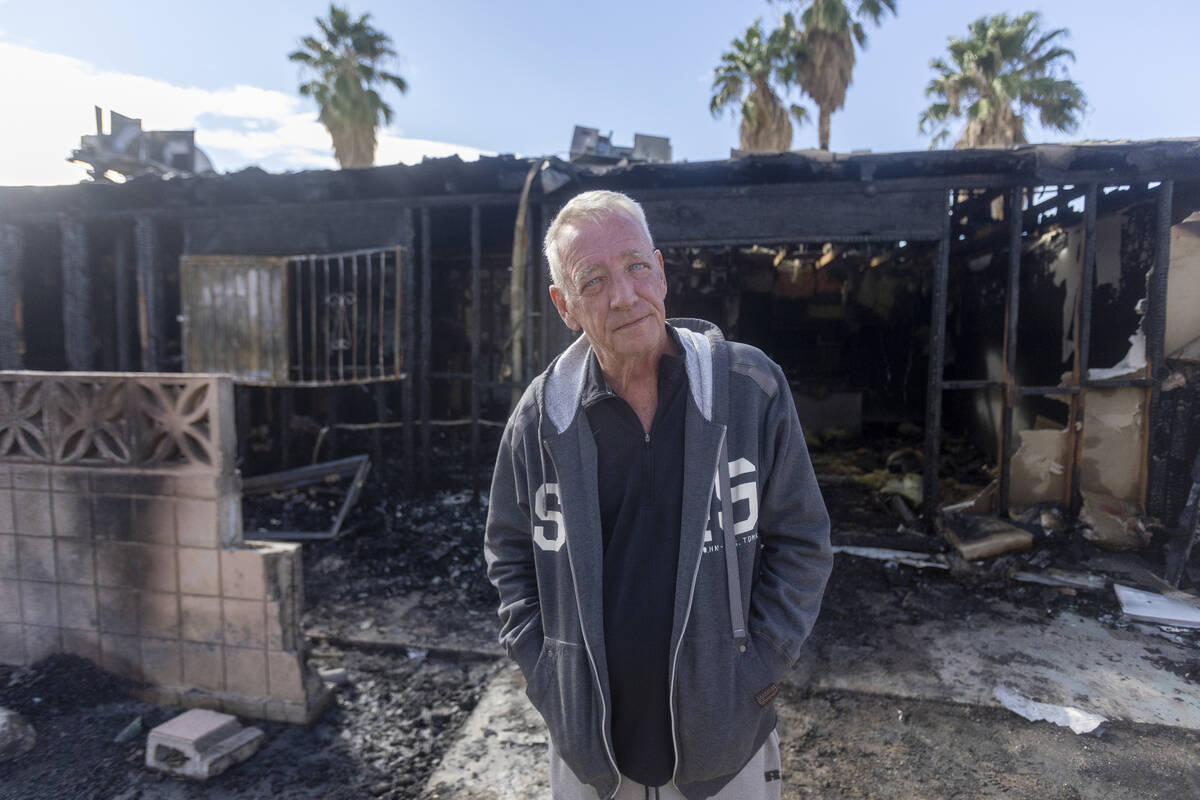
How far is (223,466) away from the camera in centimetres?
323

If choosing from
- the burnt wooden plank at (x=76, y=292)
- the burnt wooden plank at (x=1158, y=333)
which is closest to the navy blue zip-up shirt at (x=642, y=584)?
the burnt wooden plank at (x=1158, y=333)

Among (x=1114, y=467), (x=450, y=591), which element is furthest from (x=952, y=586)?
(x=450, y=591)

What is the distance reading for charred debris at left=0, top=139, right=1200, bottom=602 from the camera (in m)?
5.55

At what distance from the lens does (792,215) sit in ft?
19.5

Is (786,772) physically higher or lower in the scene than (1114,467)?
lower

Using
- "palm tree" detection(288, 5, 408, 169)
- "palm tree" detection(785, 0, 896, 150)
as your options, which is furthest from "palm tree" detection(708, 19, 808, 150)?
"palm tree" detection(288, 5, 408, 169)

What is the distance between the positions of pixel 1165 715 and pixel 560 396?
386 cm

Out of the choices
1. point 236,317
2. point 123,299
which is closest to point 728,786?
point 236,317

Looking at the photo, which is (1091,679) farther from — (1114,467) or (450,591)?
(450,591)

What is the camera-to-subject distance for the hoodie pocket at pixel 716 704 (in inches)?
57.5

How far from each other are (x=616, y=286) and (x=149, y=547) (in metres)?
3.10

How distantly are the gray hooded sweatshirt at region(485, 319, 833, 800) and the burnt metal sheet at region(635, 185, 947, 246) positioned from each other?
4616mm

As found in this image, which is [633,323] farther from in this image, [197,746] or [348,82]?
[348,82]

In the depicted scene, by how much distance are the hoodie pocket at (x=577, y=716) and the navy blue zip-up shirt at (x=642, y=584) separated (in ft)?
0.21
